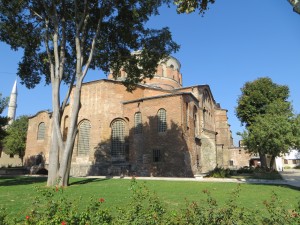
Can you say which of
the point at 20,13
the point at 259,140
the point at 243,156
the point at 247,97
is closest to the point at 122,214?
the point at 20,13

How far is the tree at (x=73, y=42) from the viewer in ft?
48.4

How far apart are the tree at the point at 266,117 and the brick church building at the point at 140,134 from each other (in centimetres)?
519

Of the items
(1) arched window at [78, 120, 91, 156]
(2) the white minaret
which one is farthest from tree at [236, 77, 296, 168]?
(2) the white minaret

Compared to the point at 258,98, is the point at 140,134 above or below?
below

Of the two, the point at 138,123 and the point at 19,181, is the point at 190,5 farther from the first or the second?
the point at 138,123

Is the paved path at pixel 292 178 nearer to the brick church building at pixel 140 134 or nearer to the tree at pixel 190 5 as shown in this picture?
the brick church building at pixel 140 134

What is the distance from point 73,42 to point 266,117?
777 inches

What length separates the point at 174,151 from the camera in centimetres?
2464

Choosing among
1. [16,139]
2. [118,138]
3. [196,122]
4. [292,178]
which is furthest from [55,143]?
[16,139]

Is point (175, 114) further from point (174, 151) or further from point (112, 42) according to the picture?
point (112, 42)

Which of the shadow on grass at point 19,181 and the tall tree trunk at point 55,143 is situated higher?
the tall tree trunk at point 55,143

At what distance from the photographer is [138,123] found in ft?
92.2

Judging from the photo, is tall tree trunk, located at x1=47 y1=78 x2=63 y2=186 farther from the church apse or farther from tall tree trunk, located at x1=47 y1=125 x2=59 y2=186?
the church apse

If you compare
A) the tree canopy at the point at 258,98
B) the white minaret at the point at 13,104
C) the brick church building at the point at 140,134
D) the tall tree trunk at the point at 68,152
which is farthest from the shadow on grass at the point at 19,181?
the white minaret at the point at 13,104
